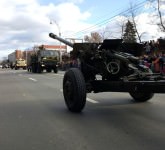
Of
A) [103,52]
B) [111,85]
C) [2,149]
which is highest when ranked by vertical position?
[103,52]

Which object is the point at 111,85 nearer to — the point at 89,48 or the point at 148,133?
the point at 89,48

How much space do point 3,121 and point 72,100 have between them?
1.81 m

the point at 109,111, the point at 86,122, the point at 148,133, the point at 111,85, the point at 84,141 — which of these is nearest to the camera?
the point at 84,141

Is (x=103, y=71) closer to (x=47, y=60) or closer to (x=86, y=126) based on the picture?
(x=86, y=126)

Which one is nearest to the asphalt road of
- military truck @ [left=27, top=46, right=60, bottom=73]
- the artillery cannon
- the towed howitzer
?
the artillery cannon

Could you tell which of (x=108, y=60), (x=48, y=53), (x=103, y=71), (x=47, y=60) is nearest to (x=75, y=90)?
(x=103, y=71)

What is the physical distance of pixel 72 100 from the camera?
10141 millimetres

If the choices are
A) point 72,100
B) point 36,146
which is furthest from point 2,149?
point 72,100

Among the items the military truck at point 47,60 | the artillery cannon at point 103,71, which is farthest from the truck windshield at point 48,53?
the artillery cannon at point 103,71

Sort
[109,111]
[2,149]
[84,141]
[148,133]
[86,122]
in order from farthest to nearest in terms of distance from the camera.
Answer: [109,111]
[86,122]
[148,133]
[84,141]
[2,149]

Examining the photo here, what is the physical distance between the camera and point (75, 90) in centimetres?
980

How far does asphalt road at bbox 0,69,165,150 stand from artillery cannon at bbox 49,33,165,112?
538 millimetres

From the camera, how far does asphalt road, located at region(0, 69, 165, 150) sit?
22.0 ft

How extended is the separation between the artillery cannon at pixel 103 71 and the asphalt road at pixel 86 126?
0.54 metres
